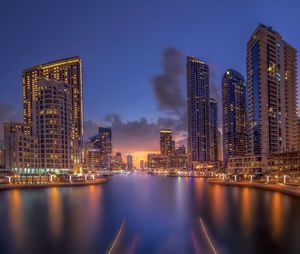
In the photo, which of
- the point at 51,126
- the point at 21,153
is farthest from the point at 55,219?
the point at 51,126

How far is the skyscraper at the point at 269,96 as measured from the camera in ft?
564

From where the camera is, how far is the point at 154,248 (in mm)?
32906

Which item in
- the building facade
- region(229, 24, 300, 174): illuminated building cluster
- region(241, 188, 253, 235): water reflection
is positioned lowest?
region(241, 188, 253, 235): water reflection

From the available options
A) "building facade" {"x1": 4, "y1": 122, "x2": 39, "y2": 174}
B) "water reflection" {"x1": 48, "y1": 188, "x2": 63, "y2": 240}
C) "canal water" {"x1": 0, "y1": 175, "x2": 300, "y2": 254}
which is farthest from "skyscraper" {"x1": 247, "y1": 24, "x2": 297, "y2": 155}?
"water reflection" {"x1": 48, "y1": 188, "x2": 63, "y2": 240}

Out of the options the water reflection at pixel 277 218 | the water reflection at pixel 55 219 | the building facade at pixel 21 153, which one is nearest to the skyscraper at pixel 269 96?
the water reflection at pixel 277 218

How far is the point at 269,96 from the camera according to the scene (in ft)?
571

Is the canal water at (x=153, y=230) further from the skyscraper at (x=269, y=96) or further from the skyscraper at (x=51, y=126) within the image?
the skyscraper at (x=269, y=96)

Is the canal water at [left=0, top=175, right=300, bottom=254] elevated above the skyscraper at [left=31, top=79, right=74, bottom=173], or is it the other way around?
the skyscraper at [left=31, top=79, right=74, bottom=173]

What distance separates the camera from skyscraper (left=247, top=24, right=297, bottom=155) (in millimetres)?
172000

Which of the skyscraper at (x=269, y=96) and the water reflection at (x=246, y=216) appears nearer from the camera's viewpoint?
the water reflection at (x=246, y=216)

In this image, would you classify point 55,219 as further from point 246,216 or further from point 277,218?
point 277,218

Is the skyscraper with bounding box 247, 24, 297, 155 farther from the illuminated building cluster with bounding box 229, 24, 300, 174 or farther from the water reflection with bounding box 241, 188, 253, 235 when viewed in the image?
the water reflection with bounding box 241, 188, 253, 235

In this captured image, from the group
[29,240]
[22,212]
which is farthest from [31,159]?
[29,240]

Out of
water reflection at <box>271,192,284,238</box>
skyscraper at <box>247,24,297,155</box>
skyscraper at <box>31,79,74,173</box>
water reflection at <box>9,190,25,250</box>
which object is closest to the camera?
water reflection at <box>9,190,25,250</box>
